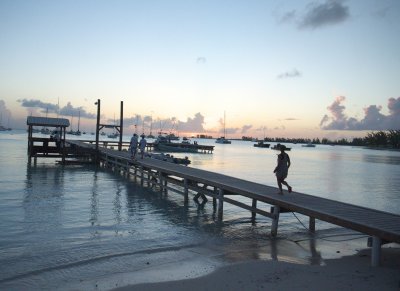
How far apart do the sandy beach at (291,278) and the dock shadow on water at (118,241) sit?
1.83ft

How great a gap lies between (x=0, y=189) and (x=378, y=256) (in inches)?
693

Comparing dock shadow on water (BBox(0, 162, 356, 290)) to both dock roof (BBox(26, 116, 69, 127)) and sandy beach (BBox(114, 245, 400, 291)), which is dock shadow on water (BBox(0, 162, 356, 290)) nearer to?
sandy beach (BBox(114, 245, 400, 291))

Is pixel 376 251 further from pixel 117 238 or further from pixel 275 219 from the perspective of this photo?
pixel 117 238

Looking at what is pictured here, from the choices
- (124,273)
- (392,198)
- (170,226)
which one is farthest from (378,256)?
(392,198)

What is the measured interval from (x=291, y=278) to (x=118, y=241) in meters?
5.10

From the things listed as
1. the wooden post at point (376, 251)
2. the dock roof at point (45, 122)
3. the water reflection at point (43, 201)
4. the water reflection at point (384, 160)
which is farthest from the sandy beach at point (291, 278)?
the water reflection at point (384, 160)

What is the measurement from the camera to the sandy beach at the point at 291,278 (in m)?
6.63

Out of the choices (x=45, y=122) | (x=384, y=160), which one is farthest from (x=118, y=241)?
(x=384, y=160)

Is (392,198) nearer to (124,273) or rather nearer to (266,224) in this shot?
(266,224)

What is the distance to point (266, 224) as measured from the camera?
1320 centimetres

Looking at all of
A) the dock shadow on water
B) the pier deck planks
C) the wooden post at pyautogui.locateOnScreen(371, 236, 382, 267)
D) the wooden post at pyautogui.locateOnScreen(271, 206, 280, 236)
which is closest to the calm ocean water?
the dock shadow on water

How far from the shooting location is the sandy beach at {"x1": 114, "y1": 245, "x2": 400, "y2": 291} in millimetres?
6629

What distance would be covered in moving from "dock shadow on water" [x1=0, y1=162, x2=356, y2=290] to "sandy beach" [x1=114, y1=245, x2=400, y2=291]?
1.83 feet

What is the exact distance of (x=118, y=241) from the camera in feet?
33.1
